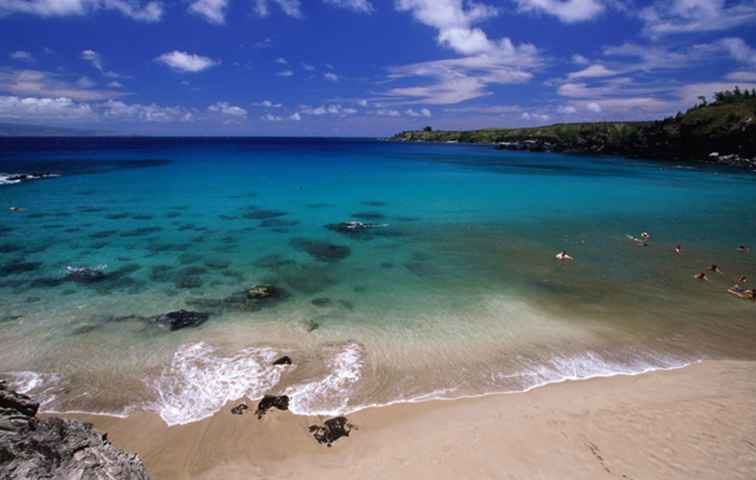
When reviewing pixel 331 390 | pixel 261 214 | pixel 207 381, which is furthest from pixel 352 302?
pixel 261 214

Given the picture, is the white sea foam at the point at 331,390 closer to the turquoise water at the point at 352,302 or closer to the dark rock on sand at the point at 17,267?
the turquoise water at the point at 352,302

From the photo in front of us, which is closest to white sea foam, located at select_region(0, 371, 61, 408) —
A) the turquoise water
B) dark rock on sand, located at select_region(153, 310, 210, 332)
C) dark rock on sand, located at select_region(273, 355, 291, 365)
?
the turquoise water

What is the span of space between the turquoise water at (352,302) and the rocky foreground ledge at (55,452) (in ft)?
12.3

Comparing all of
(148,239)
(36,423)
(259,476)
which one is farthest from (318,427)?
(148,239)

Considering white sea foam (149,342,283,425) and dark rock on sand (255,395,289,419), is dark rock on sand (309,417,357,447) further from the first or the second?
Answer: white sea foam (149,342,283,425)

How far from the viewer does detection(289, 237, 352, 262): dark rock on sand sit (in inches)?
924

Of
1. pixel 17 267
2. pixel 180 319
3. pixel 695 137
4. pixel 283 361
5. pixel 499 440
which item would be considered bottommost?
pixel 499 440

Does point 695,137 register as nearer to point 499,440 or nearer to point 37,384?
point 499,440

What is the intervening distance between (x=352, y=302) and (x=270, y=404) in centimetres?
717

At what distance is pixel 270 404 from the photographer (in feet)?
34.1

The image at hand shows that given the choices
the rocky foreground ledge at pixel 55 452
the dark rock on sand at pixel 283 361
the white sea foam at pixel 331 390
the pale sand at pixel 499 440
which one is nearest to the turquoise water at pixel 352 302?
the white sea foam at pixel 331 390

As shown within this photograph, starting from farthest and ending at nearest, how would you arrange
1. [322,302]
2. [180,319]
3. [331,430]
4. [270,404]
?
1. [322,302]
2. [180,319]
3. [270,404]
4. [331,430]

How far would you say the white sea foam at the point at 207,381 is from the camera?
1052 centimetres

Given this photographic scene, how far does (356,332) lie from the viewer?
14578mm
